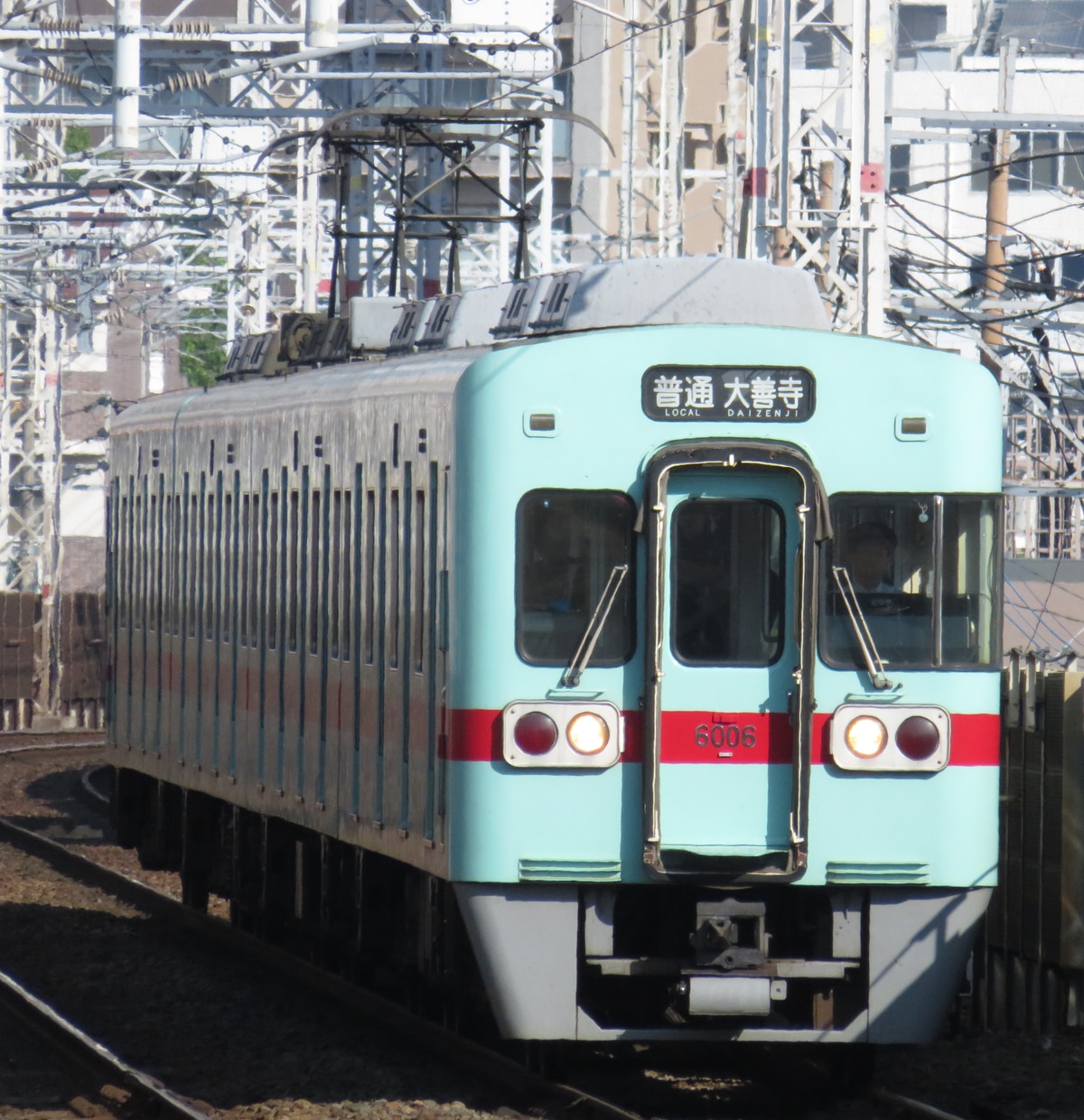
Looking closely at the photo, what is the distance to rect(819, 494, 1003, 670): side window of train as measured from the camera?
819cm

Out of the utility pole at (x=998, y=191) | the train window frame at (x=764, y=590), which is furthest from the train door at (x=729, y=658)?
the utility pole at (x=998, y=191)

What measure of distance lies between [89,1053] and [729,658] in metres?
3.20

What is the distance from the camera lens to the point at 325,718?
10.2 meters

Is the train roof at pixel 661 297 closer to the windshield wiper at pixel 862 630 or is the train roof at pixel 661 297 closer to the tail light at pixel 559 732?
the windshield wiper at pixel 862 630

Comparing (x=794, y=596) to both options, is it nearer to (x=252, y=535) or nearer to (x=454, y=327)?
(x=454, y=327)

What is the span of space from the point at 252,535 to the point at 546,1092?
3.92 m

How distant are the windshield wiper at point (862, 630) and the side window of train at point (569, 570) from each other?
2.22ft

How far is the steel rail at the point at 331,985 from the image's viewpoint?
841cm

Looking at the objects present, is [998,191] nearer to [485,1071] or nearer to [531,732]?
[485,1071]

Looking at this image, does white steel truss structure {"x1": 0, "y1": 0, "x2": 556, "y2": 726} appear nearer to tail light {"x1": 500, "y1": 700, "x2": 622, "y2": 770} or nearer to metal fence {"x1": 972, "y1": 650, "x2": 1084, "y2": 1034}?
metal fence {"x1": 972, "y1": 650, "x2": 1084, "y2": 1034}

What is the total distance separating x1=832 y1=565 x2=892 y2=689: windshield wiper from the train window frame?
0.19 m

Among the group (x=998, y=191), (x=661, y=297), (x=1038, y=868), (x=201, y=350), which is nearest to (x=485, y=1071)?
(x=1038, y=868)

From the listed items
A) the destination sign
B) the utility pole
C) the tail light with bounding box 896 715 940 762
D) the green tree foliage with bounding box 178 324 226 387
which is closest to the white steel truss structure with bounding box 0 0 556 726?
the destination sign

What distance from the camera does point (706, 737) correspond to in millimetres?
8039
